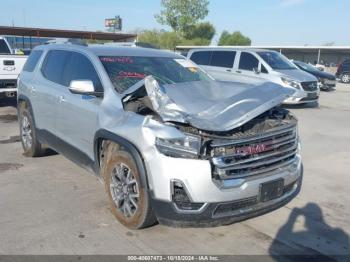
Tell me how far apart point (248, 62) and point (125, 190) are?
10755mm

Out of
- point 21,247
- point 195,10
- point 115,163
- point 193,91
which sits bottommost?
point 21,247

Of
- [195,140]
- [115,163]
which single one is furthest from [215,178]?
[115,163]

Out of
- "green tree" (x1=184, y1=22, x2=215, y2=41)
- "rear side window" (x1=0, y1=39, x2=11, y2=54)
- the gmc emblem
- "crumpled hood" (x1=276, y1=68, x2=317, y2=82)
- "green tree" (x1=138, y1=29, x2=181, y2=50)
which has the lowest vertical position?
the gmc emblem

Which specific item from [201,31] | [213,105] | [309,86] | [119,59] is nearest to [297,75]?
[309,86]

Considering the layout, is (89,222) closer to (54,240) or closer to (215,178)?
(54,240)

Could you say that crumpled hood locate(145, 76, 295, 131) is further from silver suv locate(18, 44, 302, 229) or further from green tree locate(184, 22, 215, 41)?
green tree locate(184, 22, 215, 41)

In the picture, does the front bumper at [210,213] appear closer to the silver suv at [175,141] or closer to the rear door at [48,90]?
the silver suv at [175,141]

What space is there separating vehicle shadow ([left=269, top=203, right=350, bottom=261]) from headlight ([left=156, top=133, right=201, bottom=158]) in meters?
1.20

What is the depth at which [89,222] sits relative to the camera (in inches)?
168

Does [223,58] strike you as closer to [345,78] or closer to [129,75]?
[129,75]

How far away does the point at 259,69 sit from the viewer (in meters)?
13.7

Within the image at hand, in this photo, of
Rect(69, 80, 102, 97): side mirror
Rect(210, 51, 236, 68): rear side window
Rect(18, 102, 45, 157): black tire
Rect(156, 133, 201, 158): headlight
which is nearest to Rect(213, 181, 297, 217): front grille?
Rect(156, 133, 201, 158): headlight

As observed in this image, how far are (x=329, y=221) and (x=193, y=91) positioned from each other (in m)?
2.05

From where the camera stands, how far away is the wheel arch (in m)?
3.68
